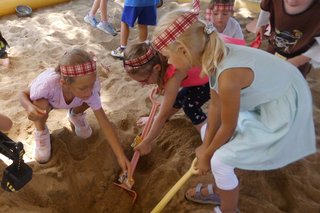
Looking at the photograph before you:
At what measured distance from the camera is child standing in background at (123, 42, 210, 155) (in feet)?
4.93

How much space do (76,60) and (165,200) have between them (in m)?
0.71

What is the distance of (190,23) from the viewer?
44.9 inches

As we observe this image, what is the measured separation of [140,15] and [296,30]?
4.35 feet

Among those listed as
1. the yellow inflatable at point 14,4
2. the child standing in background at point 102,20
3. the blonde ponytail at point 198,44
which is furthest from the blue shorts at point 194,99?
the yellow inflatable at point 14,4

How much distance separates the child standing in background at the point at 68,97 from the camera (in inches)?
57.1

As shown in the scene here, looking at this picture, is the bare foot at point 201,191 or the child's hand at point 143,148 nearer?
the bare foot at point 201,191

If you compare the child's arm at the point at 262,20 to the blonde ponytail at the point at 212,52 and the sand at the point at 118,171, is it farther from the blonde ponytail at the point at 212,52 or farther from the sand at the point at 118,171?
the blonde ponytail at the point at 212,52

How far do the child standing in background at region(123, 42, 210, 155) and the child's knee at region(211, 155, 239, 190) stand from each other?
1.35 ft

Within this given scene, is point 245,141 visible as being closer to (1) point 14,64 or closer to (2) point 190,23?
(2) point 190,23

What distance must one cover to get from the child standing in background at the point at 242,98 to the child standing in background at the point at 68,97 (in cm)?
43

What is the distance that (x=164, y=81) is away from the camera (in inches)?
62.7

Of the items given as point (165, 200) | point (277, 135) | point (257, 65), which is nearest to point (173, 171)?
point (165, 200)

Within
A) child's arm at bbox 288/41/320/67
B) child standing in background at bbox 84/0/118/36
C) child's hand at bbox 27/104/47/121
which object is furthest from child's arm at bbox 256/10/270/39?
child standing in background at bbox 84/0/118/36

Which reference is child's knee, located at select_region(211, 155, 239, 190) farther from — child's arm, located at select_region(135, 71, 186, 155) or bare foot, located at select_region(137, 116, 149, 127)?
bare foot, located at select_region(137, 116, 149, 127)
